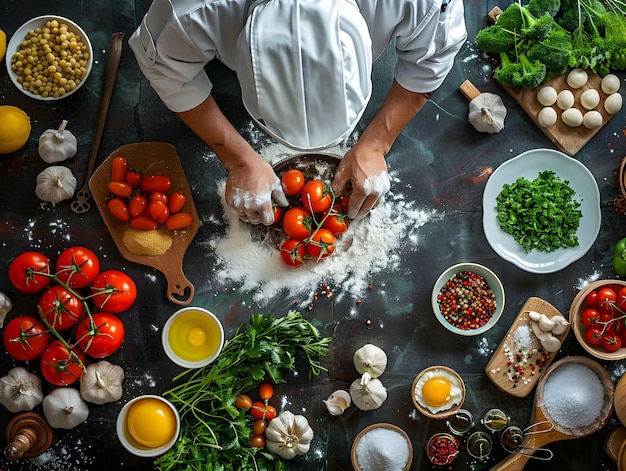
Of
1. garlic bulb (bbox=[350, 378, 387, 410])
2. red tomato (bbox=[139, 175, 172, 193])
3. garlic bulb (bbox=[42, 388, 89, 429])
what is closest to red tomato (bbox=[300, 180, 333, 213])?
red tomato (bbox=[139, 175, 172, 193])

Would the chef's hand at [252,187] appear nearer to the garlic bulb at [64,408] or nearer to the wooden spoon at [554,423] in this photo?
the garlic bulb at [64,408]

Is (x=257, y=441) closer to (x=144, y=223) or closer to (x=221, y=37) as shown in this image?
(x=144, y=223)

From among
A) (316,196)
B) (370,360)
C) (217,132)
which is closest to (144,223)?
(217,132)

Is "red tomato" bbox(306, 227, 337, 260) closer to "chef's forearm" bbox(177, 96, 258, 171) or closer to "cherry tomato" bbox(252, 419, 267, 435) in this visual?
"chef's forearm" bbox(177, 96, 258, 171)

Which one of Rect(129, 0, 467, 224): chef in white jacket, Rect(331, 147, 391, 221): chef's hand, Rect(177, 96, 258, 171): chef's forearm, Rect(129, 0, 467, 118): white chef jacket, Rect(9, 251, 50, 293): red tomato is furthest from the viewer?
Rect(9, 251, 50, 293): red tomato

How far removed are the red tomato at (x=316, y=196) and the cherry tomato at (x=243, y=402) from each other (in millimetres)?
598

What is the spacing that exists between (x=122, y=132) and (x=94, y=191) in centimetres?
22

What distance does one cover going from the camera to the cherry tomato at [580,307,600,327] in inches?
73.9

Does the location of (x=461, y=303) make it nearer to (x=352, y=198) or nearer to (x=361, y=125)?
(x=352, y=198)

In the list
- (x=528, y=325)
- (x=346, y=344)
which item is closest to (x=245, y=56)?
(x=346, y=344)

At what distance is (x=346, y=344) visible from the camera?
1.97 meters

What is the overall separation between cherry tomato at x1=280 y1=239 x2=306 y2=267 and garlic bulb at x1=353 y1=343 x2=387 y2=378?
1.10 feet

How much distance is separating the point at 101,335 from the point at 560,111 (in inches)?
63.7

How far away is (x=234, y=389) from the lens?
1.88 meters
